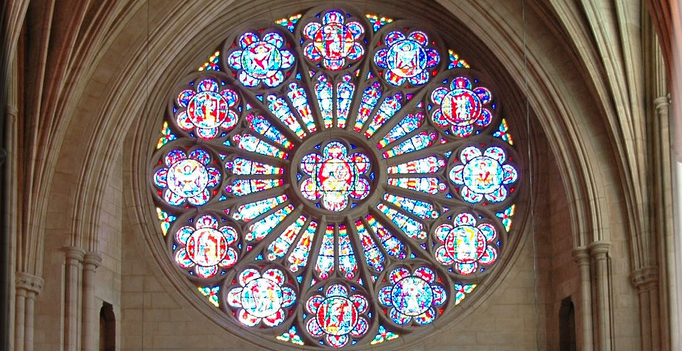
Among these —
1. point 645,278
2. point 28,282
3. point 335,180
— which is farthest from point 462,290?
point 28,282

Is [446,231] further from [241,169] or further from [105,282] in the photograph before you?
[105,282]

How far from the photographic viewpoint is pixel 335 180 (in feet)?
80.3

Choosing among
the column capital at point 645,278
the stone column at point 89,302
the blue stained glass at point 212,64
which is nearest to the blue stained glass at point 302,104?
the blue stained glass at point 212,64

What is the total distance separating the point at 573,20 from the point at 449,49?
2665 millimetres

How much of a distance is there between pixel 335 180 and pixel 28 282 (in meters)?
4.82

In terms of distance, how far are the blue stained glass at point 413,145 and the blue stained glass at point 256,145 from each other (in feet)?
4.56

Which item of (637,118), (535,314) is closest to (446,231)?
(535,314)

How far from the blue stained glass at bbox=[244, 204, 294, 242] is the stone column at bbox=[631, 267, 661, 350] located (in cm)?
466

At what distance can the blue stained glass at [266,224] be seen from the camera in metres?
24.1

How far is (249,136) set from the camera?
80.8ft

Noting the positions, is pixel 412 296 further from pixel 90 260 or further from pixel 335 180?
pixel 90 260

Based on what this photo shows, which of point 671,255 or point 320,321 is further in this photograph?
point 320,321

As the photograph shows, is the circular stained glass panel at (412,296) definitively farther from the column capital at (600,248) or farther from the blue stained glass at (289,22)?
the blue stained glass at (289,22)

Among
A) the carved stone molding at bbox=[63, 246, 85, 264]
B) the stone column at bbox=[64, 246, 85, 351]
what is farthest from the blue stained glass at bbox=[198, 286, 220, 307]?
the carved stone molding at bbox=[63, 246, 85, 264]
